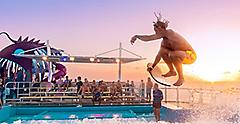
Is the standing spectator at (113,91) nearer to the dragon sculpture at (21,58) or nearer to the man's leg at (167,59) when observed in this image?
the dragon sculpture at (21,58)

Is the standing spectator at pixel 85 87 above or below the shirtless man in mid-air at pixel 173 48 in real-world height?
below

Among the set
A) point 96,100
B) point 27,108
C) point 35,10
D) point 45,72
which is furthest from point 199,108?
point 45,72

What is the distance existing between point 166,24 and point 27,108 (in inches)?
370

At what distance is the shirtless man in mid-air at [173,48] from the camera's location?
171 inches

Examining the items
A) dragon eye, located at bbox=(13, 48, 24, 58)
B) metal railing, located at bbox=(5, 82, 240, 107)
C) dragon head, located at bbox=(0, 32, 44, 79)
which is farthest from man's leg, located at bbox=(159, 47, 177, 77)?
dragon eye, located at bbox=(13, 48, 24, 58)

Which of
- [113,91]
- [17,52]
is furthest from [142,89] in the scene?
[17,52]

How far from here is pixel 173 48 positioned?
446 cm

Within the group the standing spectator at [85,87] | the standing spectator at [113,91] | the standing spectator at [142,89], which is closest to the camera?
the standing spectator at [85,87]

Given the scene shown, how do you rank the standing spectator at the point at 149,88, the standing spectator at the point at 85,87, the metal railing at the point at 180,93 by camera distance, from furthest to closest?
the standing spectator at the point at 85,87 < the standing spectator at the point at 149,88 < the metal railing at the point at 180,93

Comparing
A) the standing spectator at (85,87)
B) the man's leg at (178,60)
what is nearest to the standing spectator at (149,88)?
the standing spectator at (85,87)

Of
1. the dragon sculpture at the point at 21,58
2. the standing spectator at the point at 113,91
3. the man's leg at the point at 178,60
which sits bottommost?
the standing spectator at the point at 113,91

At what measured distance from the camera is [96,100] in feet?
45.5

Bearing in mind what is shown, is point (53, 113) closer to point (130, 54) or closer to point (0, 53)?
point (130, 54)

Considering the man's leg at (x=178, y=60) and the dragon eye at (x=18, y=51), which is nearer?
the man's leg at (x=178, y=60)
